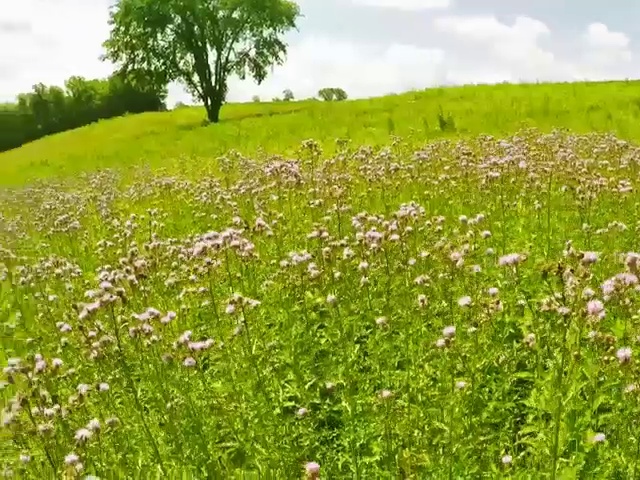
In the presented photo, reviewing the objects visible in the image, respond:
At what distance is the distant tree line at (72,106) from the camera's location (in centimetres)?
7826

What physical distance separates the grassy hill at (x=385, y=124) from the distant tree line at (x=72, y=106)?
35689 mm

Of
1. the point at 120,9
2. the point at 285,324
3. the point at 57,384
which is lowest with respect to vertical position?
the point at 57,384

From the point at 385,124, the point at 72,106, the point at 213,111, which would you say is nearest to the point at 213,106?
the point at 213,111

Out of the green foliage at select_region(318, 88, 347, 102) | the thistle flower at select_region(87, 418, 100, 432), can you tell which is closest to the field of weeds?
the thistle flower at select_region(87, 418, 100, 432)

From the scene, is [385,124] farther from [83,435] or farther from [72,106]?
[72,106]

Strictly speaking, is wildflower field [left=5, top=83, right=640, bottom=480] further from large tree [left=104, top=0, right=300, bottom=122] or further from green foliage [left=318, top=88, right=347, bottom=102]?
green foliage [left=318, top=88, right=347, bottom=102]

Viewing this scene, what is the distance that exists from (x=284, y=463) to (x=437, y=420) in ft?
3.29

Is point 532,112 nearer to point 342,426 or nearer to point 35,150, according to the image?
point 342,426

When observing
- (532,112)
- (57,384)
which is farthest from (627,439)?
(532,112)

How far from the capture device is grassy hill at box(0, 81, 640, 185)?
21.3 metres

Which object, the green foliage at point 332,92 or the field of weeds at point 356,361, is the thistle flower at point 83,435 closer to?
the field of weeds at point 356,361

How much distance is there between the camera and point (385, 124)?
25.1 metres

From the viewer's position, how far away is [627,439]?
456 cm

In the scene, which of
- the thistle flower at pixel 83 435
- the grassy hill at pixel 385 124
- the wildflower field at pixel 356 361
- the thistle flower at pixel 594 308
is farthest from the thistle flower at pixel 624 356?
the grassy hill at pixel 385 124
